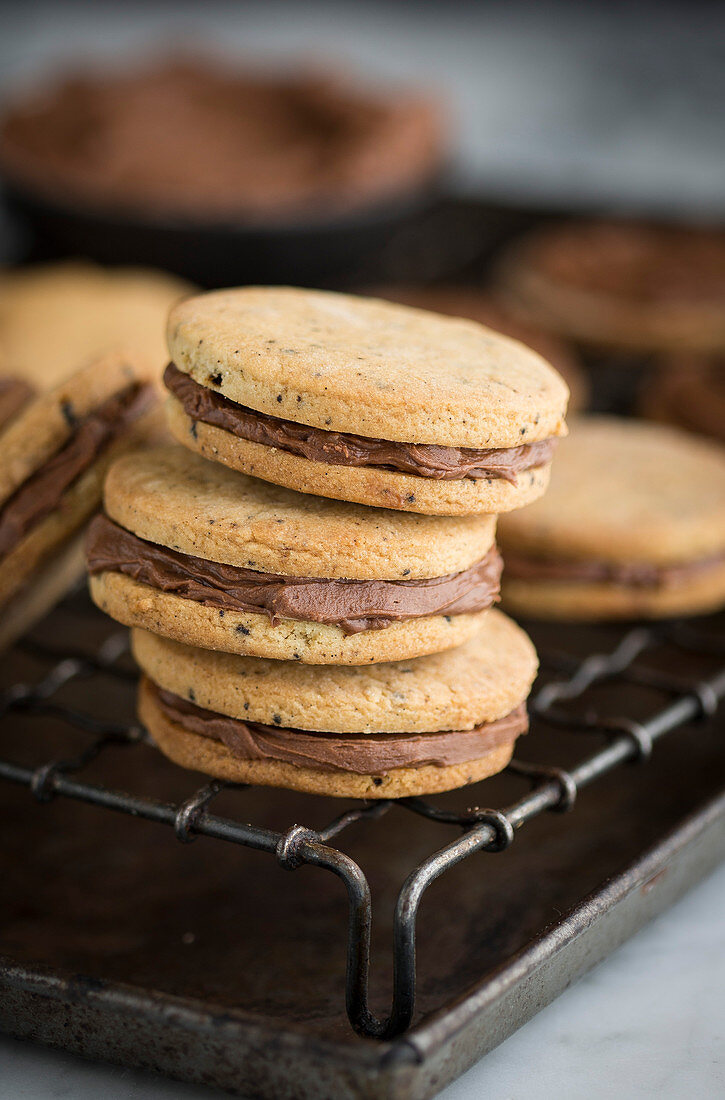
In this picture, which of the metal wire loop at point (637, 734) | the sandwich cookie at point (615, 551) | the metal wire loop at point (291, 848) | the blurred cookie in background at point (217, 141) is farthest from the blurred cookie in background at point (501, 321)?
the metal wire loop at point (291, 848)

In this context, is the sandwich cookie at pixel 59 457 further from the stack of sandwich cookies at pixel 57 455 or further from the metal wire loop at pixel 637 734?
the metal wire loop at pixel 637 734

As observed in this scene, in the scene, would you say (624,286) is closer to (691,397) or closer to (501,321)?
(501,321)

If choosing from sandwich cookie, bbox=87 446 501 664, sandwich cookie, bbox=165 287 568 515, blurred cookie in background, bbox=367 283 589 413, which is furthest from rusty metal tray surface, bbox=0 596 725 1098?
blurred cookie in background, bbox=367 283 589 413

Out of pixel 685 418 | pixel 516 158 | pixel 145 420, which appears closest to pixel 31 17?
pixel 516 158

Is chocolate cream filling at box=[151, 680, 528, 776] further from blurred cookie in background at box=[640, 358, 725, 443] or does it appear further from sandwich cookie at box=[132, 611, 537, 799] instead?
blurred cookie in background at box=[640, 358, 725, 443]

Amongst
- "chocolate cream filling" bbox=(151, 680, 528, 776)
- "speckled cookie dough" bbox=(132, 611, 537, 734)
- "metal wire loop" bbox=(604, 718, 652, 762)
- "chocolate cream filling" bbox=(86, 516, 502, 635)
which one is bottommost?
"metal wire loop" bbox=(604, 718, 652, 762)

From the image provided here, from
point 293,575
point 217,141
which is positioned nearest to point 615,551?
point 293,575
